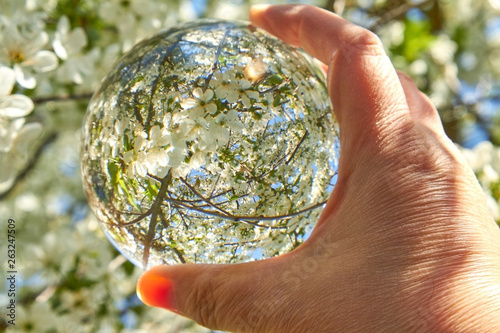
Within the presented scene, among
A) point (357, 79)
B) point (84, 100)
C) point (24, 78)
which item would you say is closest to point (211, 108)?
point (357, 79)

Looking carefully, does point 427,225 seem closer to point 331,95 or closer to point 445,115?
point 331,95

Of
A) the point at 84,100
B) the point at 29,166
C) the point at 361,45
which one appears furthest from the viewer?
the point at 29,166

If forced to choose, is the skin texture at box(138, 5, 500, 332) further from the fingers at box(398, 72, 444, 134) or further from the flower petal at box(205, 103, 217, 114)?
the flower petal at box(205, 103, 217, 114)

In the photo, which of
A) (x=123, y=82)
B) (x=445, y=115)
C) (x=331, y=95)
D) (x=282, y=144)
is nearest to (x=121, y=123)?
(x=123, y=82)

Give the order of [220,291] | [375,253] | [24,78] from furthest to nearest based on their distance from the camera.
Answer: [24,78] < [220,291] < [375,253]

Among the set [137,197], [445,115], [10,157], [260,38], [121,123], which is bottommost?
[445,115]

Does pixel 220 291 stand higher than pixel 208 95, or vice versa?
pixel 208 95

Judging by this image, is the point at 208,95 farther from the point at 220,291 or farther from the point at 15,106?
the point at 15,106

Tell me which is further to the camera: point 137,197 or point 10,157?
point 10,157
